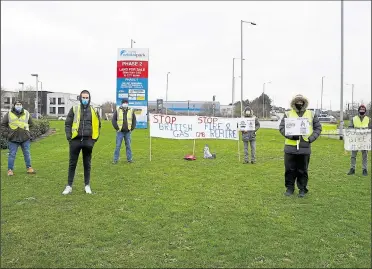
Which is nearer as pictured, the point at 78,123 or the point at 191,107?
the point at 78,123

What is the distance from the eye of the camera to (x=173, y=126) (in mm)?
13461

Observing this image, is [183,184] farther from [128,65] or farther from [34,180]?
[128,65]

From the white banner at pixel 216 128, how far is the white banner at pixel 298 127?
19.5 feet

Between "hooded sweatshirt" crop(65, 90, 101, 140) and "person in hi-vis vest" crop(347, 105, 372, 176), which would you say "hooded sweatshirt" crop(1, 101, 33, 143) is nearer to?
"hooded sweatshirt" crop(65, 90, 101, 140)

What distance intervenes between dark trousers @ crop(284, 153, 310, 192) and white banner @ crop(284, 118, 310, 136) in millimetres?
463

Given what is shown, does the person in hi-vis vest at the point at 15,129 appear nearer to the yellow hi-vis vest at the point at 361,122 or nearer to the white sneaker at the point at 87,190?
the white sneaker at the point at 87,190

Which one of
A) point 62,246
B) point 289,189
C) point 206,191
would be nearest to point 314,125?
point 289,189

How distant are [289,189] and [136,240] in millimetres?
3897

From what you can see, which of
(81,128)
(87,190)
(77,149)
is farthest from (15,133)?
(87,190)

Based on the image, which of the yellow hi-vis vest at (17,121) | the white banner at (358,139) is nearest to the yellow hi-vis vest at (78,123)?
the yellow hi-vis vest at (17,121)

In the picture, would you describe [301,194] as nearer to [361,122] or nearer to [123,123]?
[361,122]

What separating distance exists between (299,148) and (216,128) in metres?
6.34

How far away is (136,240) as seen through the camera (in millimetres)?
5117

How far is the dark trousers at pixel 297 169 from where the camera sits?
305 inches
